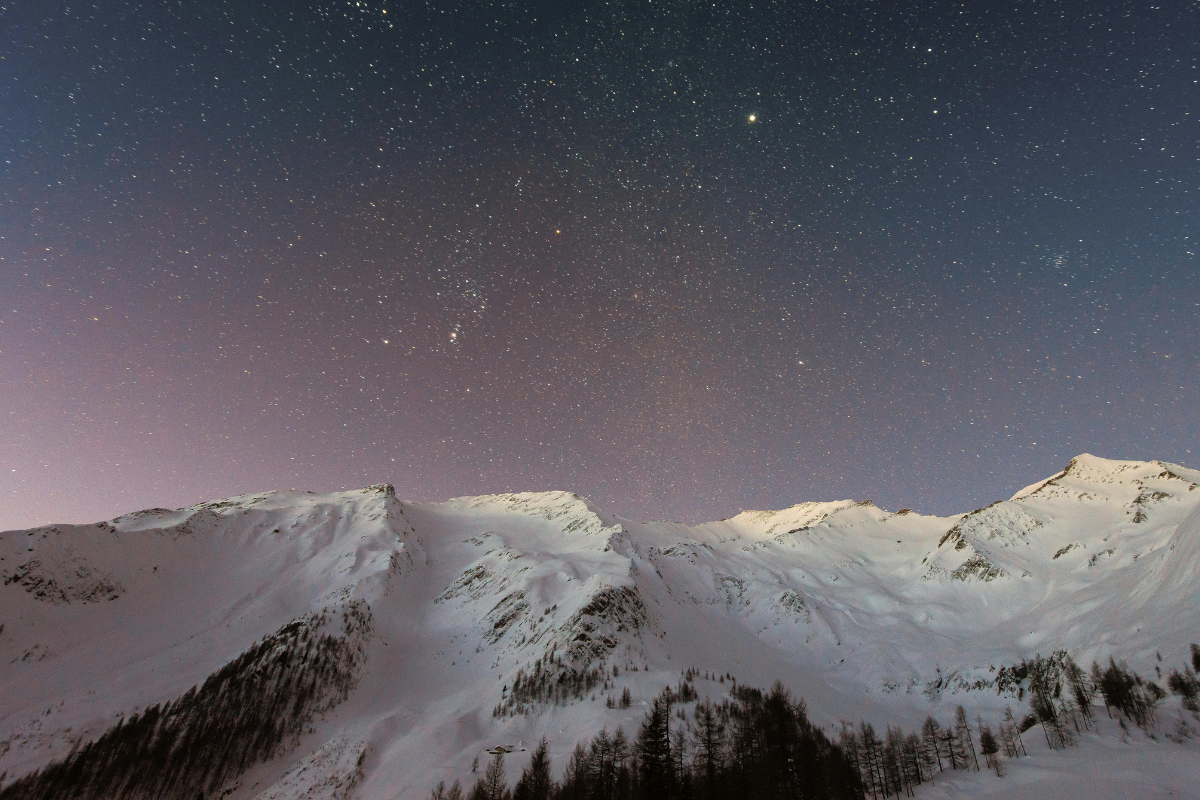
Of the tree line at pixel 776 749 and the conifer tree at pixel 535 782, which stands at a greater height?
the tree line at pixel 776 749

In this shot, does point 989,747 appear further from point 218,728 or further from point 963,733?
point 218,728

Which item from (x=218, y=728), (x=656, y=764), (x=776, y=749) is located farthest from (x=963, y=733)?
(x=218, y=728)

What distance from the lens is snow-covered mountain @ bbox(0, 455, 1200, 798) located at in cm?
10462

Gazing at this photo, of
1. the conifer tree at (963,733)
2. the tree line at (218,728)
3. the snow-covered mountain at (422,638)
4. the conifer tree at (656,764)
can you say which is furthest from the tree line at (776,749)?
the tree line at (218,728)

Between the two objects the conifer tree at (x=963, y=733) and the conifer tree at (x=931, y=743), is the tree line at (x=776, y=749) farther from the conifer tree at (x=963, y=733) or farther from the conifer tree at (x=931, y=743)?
the conifer tree at (x=963, y=733)

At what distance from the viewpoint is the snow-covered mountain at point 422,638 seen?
343 feet

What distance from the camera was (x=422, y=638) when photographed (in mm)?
153500

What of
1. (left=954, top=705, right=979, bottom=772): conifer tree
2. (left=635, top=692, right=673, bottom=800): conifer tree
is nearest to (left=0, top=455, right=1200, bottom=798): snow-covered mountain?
(left=954, top=705, right=979, bottom=772): conifer tree

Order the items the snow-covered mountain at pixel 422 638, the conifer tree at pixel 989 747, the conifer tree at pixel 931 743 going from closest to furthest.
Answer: the conifer tree at pixel 989 747, the conifer tree at pixel 931 743, the snow-covered mountain at pixel 422 638

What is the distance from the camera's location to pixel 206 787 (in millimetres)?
102438

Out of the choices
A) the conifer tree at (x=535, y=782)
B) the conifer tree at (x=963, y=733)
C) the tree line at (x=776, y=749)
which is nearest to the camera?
the conifer tree at (x=535, y=782)

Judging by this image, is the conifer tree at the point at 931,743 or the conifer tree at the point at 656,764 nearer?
the conifer tree at the point at 656,764

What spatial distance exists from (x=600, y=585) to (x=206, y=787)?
98.9m

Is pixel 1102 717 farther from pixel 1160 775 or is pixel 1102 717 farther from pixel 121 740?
pixel 121 740
